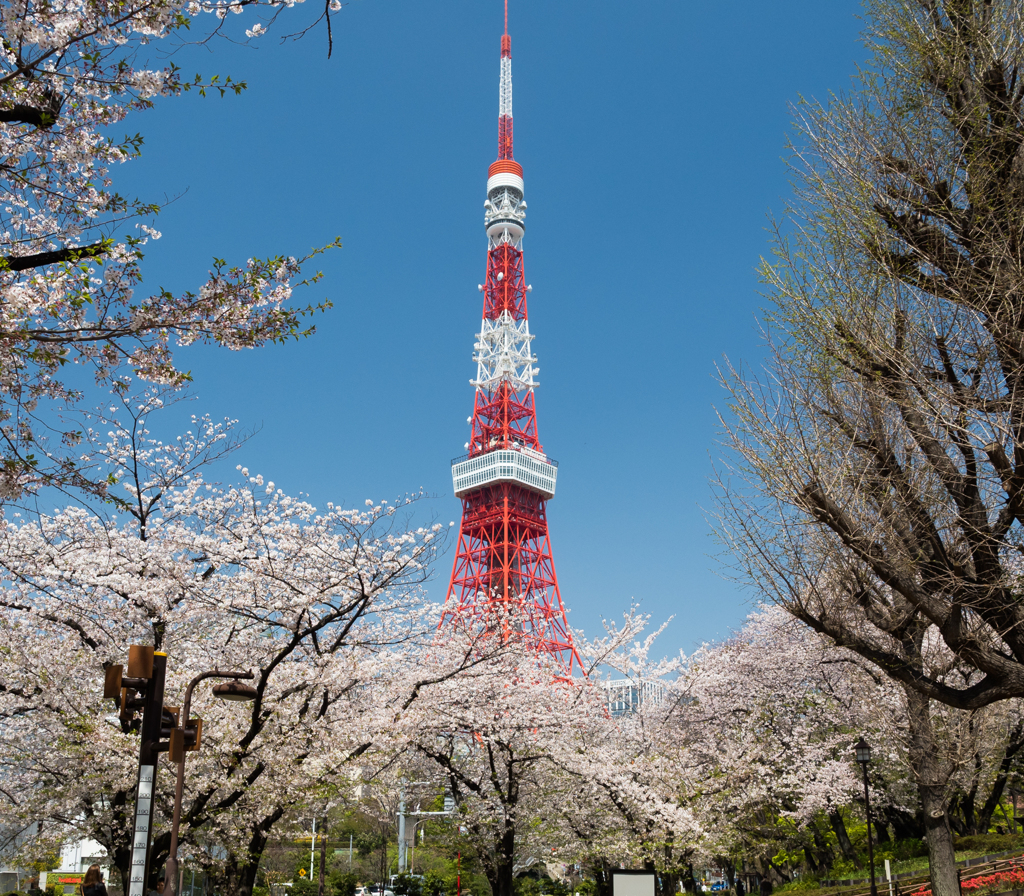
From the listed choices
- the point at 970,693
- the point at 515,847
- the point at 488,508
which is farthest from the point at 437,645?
the point at 488,508

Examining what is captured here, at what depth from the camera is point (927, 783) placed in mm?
13141

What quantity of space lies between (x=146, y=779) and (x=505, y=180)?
174ft

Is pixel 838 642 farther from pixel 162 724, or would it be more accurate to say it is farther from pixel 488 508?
pixel 488 508

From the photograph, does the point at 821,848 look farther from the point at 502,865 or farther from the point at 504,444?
the point at 504,444

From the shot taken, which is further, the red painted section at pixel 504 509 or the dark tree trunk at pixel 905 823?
the red painted section at pixel 504 509

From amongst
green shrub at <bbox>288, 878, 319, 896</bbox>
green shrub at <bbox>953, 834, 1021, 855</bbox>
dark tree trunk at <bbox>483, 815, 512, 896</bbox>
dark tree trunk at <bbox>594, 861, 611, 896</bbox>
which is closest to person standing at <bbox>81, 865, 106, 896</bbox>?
dark tree trunk at <bbox>483, 815, 512, 896</bbox>

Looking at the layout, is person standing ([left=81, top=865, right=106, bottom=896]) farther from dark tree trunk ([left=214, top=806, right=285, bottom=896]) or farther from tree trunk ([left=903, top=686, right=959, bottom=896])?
tree trunk ([left=903, top=686, right=959, bottom=896])

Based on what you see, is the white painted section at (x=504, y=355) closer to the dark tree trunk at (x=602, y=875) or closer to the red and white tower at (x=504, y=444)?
the red and white tower at (x=504, y=444)

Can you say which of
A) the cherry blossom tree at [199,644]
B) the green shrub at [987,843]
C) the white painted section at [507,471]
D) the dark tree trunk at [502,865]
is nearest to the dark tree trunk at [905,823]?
the green shrub at [987,843]

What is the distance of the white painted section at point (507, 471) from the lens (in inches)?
1941

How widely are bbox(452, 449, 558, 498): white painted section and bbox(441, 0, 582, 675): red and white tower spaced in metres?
0.06

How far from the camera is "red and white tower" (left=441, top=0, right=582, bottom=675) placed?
4697 centimetres

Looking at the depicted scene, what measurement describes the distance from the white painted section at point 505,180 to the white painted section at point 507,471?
1848cm

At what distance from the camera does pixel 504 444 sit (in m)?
50.7
